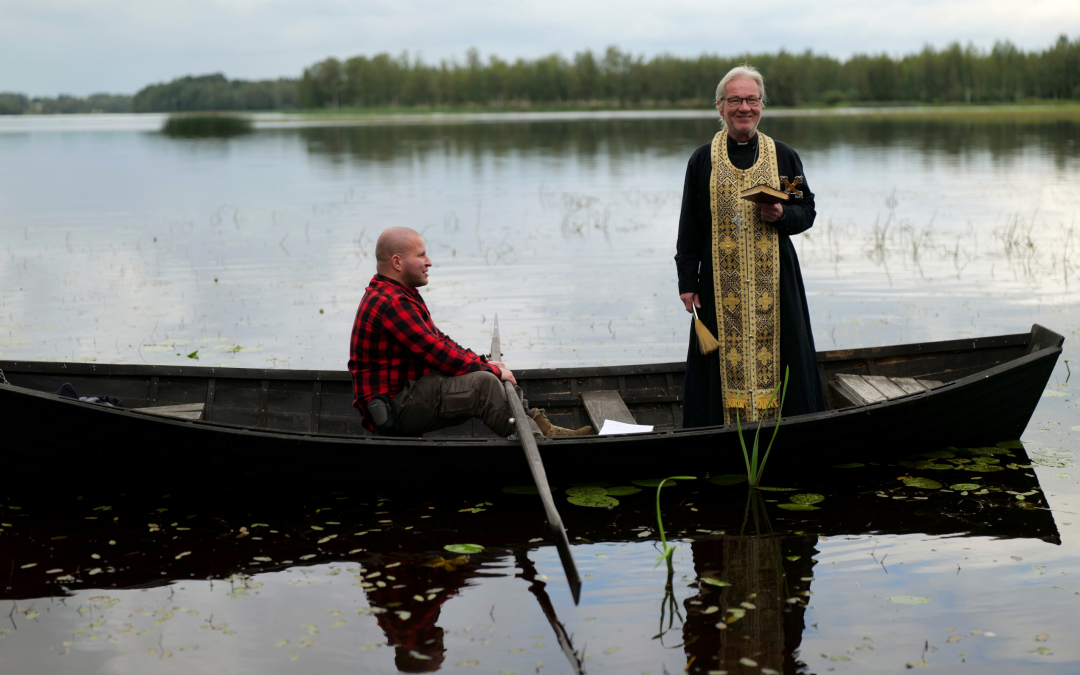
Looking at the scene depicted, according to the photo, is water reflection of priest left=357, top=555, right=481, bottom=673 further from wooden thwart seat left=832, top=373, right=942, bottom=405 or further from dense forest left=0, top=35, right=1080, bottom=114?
dense forest left=0, top=35, right=1080, bottom=114

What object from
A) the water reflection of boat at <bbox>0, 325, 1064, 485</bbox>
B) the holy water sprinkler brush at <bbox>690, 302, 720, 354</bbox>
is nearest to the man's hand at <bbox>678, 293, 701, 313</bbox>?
the holy water sprinkler brush at <bbox>690, 302, 720, 354</bbox>

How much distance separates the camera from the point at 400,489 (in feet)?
18.7

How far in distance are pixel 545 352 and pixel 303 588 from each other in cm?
496

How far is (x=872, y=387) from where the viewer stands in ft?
22.0

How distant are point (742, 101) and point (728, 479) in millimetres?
2216

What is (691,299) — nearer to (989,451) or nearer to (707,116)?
(989,451)

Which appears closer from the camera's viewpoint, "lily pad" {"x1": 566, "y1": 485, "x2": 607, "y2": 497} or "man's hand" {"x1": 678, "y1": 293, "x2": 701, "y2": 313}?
"man's hand" {"x1": 678, "y1": 293, "x2": 701, "y2": 313}

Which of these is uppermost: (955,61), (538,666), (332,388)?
(955,61)

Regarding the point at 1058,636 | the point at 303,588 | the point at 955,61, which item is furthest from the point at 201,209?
the point at 955,61

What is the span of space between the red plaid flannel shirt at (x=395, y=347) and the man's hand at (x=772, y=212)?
171cm

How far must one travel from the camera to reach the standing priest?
5.29 meters

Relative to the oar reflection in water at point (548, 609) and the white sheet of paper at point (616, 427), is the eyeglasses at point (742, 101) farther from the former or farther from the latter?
the oar reflection in water at point (548, 609)

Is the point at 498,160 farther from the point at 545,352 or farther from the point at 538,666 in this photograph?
the point at 538,666

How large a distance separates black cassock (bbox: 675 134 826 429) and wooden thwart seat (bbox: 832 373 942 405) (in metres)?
0.84
